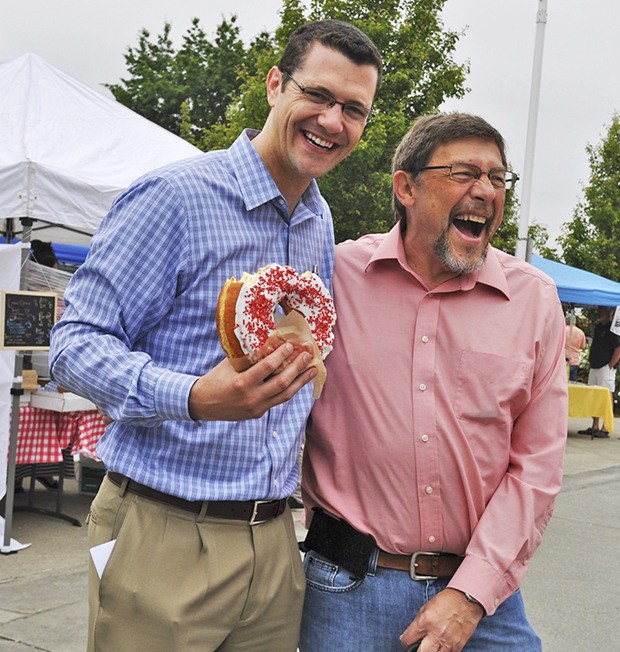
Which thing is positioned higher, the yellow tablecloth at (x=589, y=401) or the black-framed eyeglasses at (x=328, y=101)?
the black-framed eyeglasses at (x=328, y=101)

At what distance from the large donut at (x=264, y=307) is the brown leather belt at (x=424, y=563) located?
67cm

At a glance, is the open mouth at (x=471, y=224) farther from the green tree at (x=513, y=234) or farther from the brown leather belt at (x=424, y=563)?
the green tree at (x=513, y=234)

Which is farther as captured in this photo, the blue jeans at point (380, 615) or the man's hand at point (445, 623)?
the blue jeans at point (380, 615)

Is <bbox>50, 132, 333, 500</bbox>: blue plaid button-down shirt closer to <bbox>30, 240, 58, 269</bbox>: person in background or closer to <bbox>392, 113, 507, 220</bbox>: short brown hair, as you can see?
<bbox>392, 113, 507, 220</bbox>: short brown hair

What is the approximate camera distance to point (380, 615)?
2.28 metres

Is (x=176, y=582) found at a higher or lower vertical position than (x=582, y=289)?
lower

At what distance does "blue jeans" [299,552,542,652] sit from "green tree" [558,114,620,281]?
22.5m

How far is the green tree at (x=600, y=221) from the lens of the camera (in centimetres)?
2373

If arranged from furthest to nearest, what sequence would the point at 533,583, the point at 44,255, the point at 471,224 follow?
the point at 44,255, the point at 533,583, the point at 471,224

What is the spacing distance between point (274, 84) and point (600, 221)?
23084mm

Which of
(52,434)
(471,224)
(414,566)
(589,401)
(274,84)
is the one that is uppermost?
(274,84)

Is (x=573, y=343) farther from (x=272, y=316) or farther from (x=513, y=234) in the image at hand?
(x=272, y=316)

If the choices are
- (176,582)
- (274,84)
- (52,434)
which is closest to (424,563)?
(176,582)

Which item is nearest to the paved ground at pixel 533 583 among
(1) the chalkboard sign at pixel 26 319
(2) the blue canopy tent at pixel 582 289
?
(1) the chalkboard sign at pixel 26 319
